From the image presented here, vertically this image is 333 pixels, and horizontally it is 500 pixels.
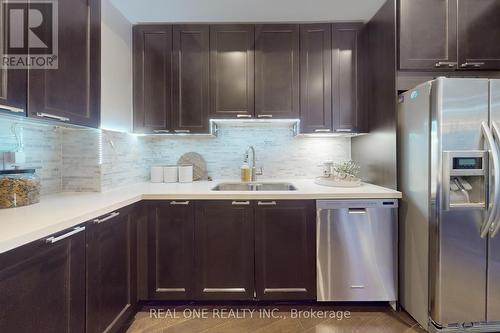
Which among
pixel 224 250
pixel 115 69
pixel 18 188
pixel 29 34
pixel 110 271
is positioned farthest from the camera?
pixel 115 69

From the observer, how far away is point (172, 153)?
2.68 m

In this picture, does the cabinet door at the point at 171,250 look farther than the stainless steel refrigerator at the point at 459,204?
Yes

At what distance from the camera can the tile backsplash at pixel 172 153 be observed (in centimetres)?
188

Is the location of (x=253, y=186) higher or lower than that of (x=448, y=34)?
lower

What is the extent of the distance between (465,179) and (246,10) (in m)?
2.12

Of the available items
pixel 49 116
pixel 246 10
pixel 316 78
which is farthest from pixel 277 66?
pixel 49 116

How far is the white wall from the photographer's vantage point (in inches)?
74.2

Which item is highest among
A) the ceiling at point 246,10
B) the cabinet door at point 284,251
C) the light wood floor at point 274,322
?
the ceiling at point 246,10

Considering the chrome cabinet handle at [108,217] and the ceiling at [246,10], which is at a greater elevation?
the ceiling at [246,10]

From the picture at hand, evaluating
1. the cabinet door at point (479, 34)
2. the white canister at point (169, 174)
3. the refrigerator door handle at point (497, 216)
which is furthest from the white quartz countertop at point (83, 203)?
the cabinet door at point (479, 34)

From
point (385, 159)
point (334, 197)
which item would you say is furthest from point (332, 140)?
point (334, 197)

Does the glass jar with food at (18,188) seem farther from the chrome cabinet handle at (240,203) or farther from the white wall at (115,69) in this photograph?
the chrome cabinet handle at (240,203)

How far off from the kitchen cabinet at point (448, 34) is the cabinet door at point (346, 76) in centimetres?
47

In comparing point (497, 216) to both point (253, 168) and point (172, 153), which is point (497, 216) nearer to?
point (253, 168)
